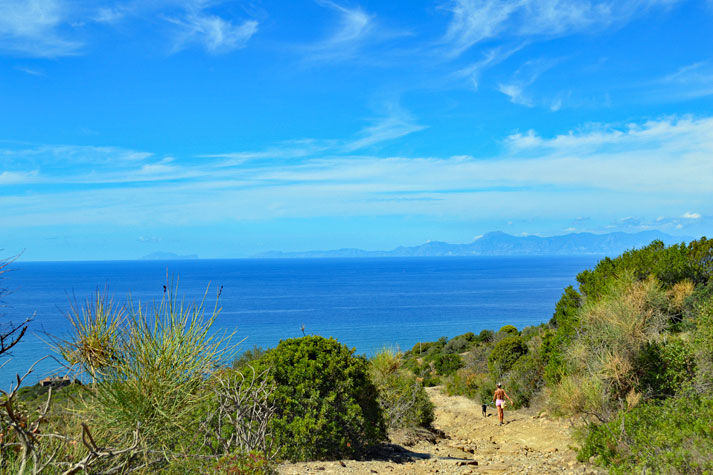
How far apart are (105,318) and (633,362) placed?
12.2 metres

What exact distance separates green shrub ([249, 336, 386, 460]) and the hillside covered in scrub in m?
0.03

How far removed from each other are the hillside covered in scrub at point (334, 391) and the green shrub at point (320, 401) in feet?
0.08

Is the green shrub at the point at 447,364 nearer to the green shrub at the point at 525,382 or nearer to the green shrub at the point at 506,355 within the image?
the green shrub at the point at 506,355

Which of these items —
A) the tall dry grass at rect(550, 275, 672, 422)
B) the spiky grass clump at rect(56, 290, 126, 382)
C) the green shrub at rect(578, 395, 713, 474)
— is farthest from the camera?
the tall dry grass at rect(550, 275, 672, 422)

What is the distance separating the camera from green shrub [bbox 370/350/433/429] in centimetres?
1211

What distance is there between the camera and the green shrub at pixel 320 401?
8477mm

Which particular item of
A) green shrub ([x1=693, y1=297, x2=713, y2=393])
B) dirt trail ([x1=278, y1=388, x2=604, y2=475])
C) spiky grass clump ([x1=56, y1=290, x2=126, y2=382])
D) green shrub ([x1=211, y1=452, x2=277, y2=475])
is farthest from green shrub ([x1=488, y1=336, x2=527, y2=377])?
spiky grass clump ([x1=56, y1=290, x2=126, y2=382])

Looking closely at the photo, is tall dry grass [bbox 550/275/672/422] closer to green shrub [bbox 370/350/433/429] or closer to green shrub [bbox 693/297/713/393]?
green shrub [bbox 693/297/713/393]

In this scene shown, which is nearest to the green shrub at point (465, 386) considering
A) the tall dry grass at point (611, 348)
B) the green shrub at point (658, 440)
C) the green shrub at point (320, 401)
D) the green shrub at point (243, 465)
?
the tall dry grass at point (611, 348)

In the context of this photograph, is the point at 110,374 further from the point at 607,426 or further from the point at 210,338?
the point at 607,426

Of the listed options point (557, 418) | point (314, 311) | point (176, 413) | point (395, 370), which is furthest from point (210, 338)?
point (314, 311)

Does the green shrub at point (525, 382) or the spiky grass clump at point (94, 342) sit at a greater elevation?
the spiky grass clump at point (94, 342)

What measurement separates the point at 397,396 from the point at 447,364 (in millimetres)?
16893

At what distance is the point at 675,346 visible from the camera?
1162 centimetres
